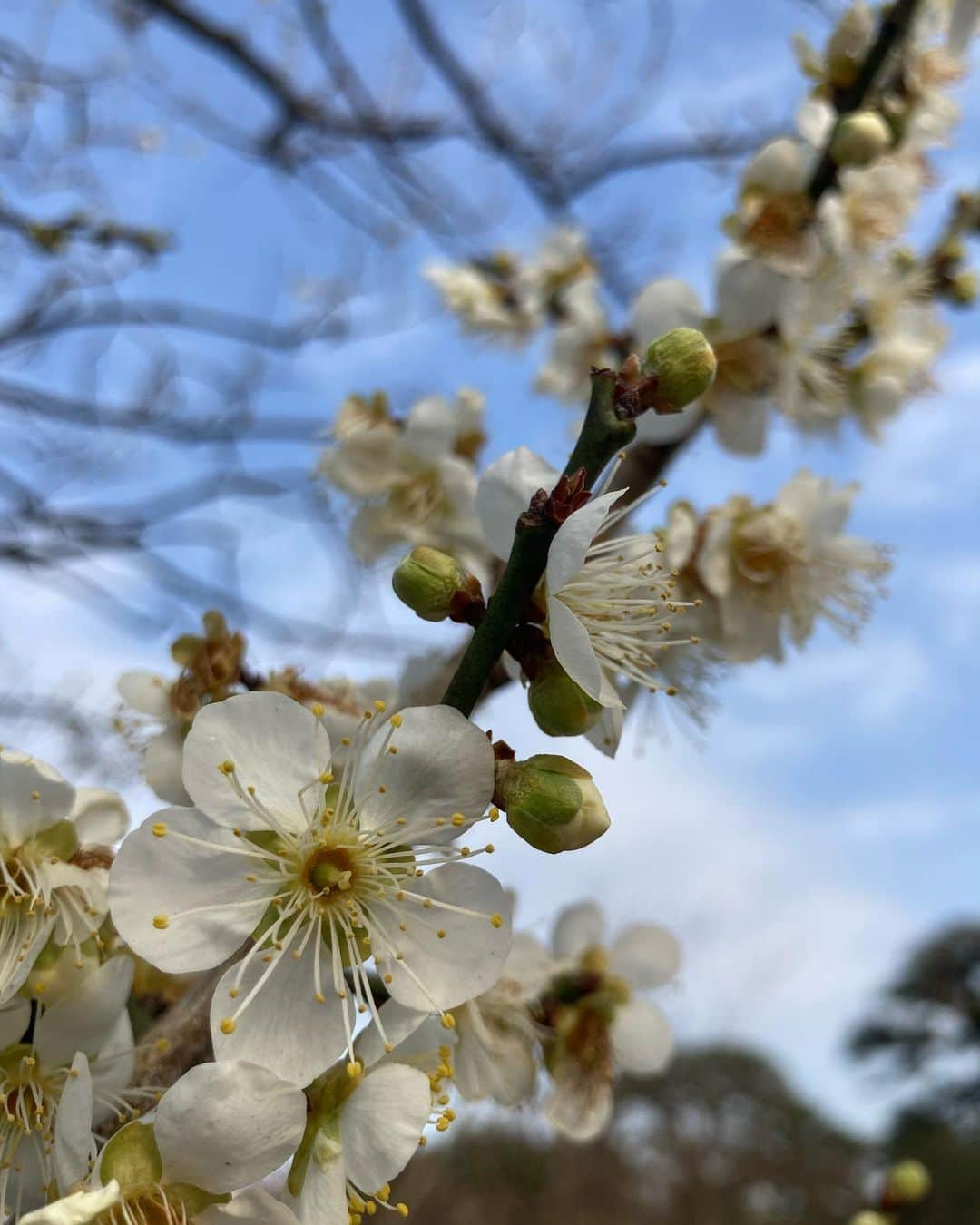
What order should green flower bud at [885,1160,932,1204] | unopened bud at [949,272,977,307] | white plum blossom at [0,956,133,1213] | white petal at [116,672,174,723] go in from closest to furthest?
white plum blossom at [0,956,133,1213] < white petal at [116,672,174,723] < green flower bud at [885,1160,932,1204] < unopened bud at [949,272,977,307]

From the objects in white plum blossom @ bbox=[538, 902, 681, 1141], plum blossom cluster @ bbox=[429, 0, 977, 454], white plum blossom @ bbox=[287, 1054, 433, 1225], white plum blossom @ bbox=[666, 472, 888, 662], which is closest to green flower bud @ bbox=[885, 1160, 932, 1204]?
white plum blossom @ bbox=[538, 902, 681, 1141]

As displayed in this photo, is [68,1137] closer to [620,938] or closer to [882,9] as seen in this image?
[620,938]

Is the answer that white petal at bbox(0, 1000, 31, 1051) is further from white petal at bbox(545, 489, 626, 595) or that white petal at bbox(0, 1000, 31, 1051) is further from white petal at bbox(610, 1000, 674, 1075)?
white petal at bbox(610, 1000, 674, 1075)

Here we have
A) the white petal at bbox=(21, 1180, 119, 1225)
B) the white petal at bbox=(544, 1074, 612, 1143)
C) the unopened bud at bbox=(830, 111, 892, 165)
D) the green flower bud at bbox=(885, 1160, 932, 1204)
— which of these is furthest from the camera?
the green flower bud at bbox=(885, 1160, 932, 1204)

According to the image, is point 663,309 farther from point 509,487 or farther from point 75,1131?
point 75,1131

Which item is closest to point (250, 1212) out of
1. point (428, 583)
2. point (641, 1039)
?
point (428, 583)

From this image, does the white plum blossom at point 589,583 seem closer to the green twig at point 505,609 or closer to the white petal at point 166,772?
the green twig at point 505,609
